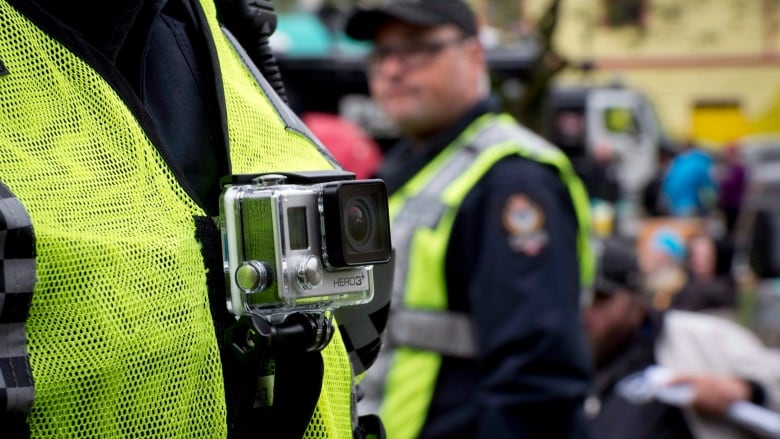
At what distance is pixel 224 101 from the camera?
1.27m

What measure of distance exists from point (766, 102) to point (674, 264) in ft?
62.4

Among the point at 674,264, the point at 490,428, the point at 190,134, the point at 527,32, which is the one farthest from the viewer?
the point at 527,32

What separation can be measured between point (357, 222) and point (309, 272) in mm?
72

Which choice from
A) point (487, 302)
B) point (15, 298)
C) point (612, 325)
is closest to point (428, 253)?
point (487, 302)

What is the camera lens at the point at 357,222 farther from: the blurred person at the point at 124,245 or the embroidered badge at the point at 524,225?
the embroidered badge at the point at 524,225

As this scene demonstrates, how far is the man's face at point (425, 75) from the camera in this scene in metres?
3.54

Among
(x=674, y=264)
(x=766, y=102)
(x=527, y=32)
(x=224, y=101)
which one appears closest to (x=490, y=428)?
(x=224, y=101)

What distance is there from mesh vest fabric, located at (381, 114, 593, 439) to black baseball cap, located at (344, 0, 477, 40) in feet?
1.52

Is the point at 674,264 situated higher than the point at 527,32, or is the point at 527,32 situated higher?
the point at 527,32

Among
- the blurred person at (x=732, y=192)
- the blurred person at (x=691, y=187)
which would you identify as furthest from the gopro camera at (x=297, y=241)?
the blurred person at (x=691, y=187)

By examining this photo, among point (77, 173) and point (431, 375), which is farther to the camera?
point (431, 375)

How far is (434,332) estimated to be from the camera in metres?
3.07

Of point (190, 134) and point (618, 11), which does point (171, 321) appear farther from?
point (618, 11)

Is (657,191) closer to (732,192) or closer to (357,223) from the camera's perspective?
(732,192)
